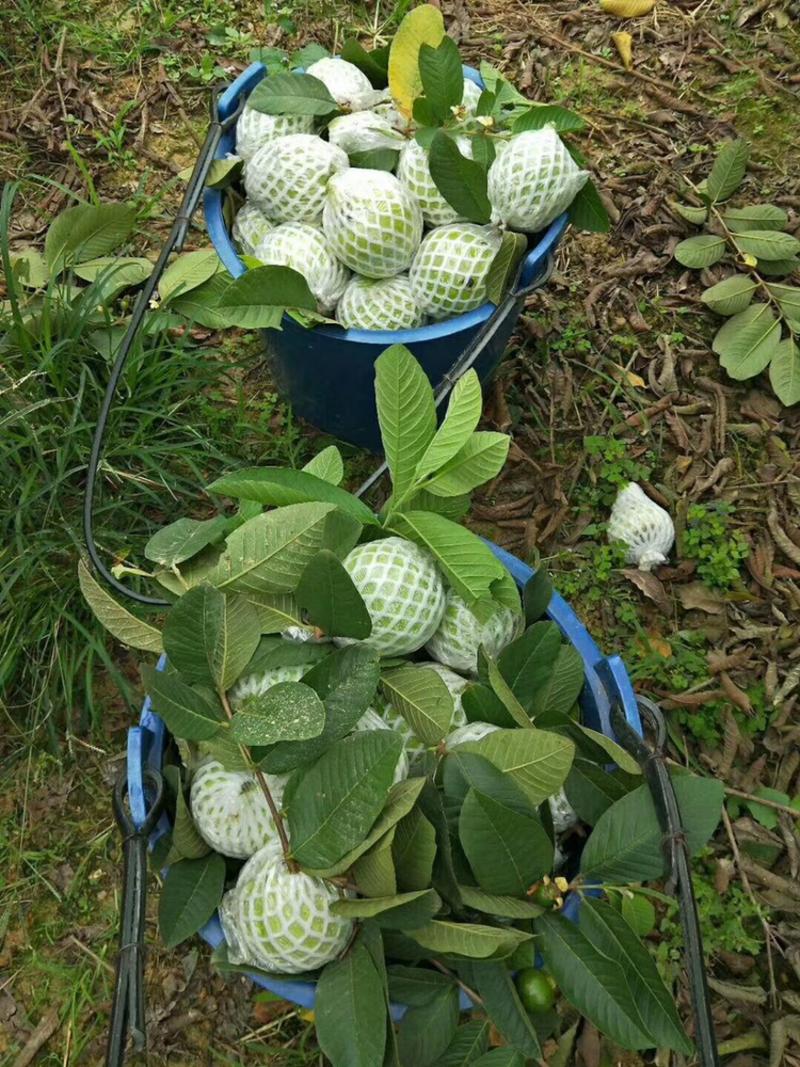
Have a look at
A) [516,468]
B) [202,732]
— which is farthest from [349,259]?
[202,732]

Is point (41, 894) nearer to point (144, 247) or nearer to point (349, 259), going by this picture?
point (349, 259)

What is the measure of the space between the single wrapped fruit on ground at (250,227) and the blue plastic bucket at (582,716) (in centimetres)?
74

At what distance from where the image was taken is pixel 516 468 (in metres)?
1.93

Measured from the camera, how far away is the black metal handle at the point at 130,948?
2.54 feet

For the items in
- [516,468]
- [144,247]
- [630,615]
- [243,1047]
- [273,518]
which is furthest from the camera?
[144,247]

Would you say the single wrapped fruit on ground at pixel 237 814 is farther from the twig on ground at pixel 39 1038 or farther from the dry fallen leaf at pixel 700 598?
the dry fallen leaf at pixel 700 598

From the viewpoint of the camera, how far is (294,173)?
4.95 feet

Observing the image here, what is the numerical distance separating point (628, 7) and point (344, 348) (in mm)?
1709

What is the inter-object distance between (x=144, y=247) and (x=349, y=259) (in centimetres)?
82

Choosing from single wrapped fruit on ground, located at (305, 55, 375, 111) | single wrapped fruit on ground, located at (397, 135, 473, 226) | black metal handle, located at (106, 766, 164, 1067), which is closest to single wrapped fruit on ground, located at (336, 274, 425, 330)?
single wrapped fruit on ground, located at (397, 135, 473, 226)

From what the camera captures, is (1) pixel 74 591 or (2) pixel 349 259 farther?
(1) pixel 74 591

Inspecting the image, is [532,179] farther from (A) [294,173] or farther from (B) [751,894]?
(B) [751,894]

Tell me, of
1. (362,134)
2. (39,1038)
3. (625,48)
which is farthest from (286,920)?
(625,48)

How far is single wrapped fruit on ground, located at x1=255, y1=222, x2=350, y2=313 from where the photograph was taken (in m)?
1.49
